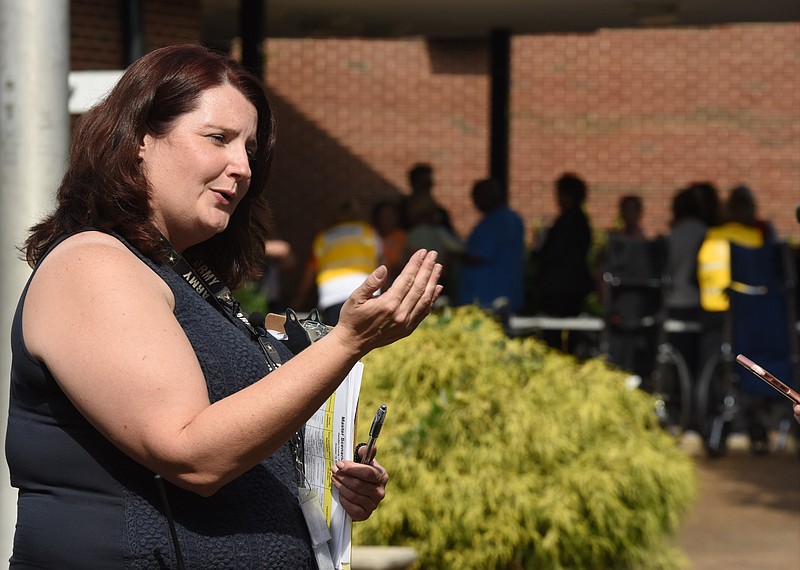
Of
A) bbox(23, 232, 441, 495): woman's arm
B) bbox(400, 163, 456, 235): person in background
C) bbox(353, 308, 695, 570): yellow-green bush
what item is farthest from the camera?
bbox(400, 163, 456, 235): person in background

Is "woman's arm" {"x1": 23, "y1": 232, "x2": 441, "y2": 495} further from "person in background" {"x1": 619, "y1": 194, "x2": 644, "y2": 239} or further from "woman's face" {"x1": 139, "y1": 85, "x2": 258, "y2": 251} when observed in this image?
"person in background" {"x1": 619, "y1": 194, "x2": 644, "y2": 239}

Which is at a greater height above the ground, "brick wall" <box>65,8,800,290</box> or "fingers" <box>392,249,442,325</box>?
"brick wall" <box>65,8,800,290</box>

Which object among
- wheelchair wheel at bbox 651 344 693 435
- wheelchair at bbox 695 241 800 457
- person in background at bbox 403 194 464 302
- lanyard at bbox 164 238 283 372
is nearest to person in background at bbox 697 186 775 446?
wheelchair at bbox 695 241 800 457

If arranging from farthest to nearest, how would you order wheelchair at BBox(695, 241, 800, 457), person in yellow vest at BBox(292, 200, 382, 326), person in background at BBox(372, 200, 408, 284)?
person in background at BBox(372, 200, 408, 284) < wheelchair at BBox(695, 241, 800, 457) < person in yellow vest at BBox(292, 200, 382, 326)

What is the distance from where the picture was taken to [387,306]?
5.97 feet

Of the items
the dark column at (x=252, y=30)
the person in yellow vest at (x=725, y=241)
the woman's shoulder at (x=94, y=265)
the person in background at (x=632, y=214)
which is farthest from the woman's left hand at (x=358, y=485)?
the dark column at (x=252, y=30)

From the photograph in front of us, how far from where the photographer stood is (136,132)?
200 centimetres

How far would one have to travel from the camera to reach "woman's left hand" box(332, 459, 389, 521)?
86.8 inches

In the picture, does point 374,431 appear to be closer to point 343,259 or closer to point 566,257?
point 343,259

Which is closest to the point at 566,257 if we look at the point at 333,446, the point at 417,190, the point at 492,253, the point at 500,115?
the point at 492,253

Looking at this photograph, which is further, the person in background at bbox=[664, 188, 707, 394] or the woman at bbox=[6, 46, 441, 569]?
Answer: the person in background at bbox=[664, 188, 707, 394]

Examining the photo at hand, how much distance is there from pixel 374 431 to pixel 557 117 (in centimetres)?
1550

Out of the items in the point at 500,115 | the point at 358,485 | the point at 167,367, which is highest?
the point at 500,115

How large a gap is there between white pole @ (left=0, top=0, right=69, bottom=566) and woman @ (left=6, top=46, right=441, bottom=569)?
1257mm
